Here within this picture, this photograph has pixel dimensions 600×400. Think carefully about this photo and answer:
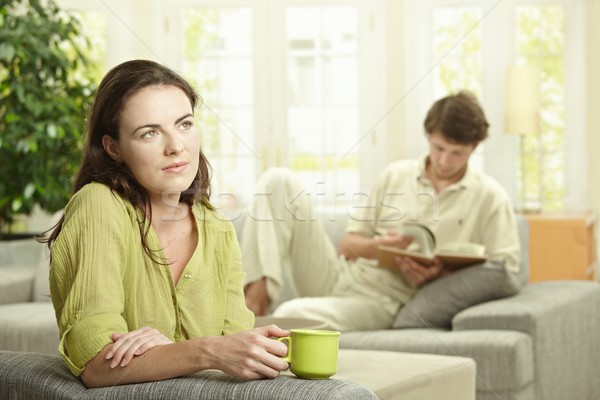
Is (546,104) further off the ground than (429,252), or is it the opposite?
(546,104)

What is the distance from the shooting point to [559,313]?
A: 7.79 ft

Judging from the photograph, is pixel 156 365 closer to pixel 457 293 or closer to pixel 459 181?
pixel 457 293

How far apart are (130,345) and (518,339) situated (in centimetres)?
128

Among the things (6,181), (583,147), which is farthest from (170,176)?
(583,147)

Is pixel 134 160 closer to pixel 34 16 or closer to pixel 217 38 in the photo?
pixel 34 16

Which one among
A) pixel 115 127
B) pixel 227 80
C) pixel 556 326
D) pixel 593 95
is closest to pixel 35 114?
pixel 227 80

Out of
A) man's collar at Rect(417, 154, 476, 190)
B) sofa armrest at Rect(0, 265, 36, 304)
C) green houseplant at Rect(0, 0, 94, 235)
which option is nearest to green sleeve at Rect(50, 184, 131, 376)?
man's collar at Rect(417, 154, 476, 190)

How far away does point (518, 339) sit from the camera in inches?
85.8

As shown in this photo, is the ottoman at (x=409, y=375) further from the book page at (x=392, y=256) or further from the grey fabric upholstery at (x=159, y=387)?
the book page at (x=392, y=256)

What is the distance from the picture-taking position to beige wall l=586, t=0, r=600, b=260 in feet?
13.4

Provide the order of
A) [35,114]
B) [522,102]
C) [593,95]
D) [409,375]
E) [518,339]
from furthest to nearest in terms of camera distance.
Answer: [593,95] < [522,102] < [35,114] < [518,339] < [409,375]

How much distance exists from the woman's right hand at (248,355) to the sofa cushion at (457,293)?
1388 millimetres

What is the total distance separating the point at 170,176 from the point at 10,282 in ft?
6.60

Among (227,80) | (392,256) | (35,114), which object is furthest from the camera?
(227,80)
